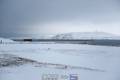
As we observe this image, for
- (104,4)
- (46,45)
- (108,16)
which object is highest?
(104,4)

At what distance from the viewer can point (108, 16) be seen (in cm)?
209

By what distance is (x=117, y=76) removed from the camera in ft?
6.74

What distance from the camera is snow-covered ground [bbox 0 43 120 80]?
1967mm

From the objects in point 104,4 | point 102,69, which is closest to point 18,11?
point 104,4

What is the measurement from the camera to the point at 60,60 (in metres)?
1.99

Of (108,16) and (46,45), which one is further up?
(108,16)

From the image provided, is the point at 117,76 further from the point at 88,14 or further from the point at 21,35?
the point at 21,35

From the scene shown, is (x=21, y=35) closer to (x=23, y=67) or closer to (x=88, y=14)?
(x=23, y=67)

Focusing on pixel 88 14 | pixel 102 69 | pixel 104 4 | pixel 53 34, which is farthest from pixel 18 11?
pixel 102 69

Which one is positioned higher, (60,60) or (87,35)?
(87,35)

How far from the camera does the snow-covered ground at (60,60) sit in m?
1.97

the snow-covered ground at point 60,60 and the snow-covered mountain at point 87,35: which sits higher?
the snow-covered mountain at point 87,35

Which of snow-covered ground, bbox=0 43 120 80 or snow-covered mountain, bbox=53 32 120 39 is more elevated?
snow-covered mountain, bbox=53 32 120 39

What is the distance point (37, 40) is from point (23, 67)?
32cm
